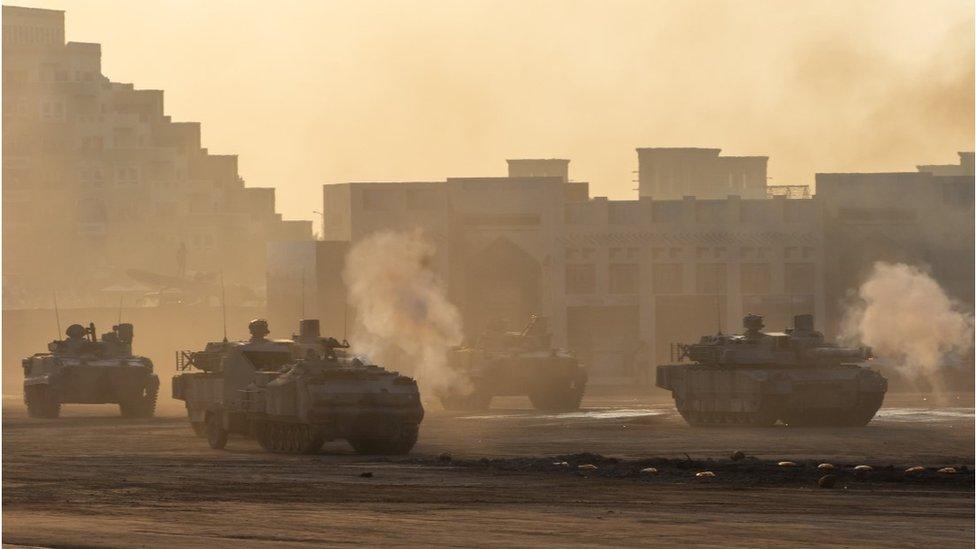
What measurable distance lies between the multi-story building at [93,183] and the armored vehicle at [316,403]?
96680 mm

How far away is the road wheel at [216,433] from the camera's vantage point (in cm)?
4200

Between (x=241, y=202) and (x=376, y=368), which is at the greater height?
(x=241, y=202)

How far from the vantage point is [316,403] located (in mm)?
38125

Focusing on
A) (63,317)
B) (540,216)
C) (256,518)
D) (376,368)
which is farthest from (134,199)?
(256,518)

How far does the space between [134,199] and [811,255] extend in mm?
63354

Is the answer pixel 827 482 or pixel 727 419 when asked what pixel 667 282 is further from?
pixel 827 482

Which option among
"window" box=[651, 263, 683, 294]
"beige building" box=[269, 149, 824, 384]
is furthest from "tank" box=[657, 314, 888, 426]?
"window" box=[651, 263, 683, 294]

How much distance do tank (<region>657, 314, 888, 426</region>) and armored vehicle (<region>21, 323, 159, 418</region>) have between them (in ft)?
55.4

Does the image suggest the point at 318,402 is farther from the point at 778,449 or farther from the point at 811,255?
the point at 811,255

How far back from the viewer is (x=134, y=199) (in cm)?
15112

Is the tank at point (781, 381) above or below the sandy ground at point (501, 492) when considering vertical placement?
above

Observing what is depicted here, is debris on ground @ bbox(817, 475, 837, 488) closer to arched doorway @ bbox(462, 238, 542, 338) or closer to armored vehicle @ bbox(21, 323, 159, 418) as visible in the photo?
armored vehicle @ bbox(21, 323, 159, 418)

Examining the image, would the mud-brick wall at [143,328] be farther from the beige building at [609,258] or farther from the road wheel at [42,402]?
the road wheel at [42,402]

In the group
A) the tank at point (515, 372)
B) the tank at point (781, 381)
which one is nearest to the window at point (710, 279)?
the tank at point (515, 372)
